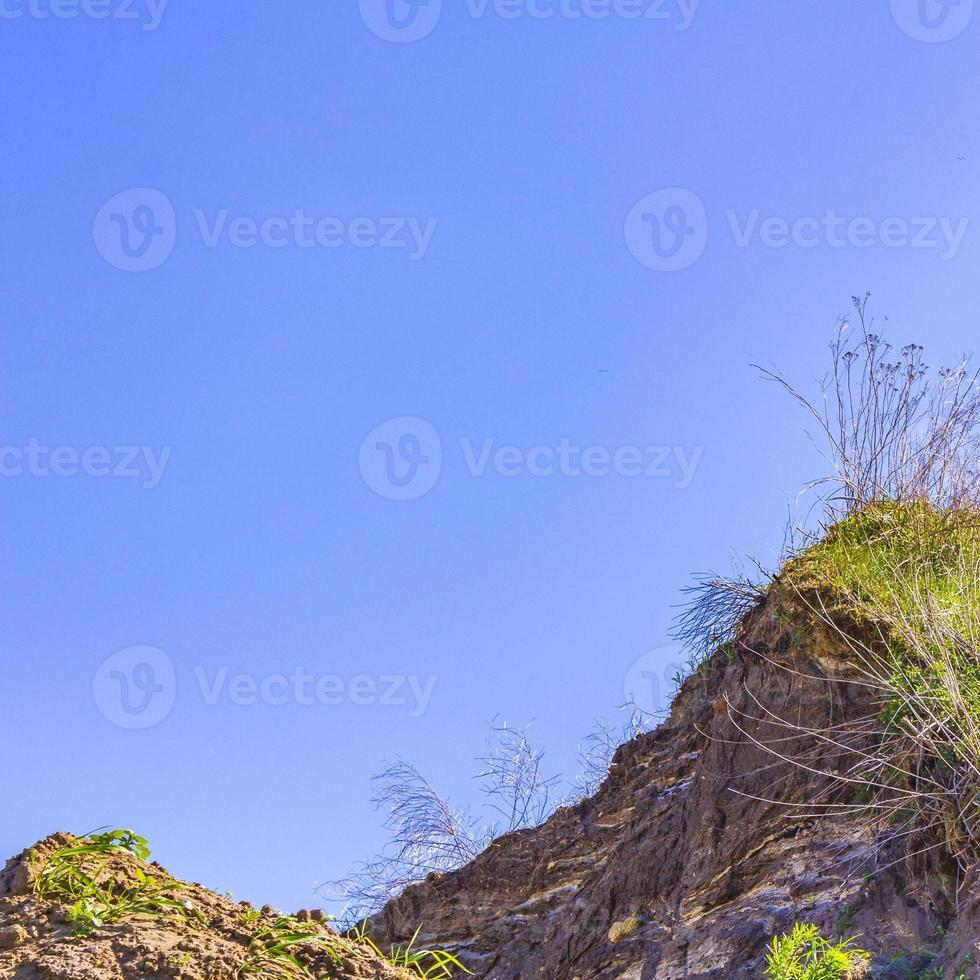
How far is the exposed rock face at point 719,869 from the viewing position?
5273mm

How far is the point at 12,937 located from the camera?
357cm

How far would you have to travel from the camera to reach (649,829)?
736 cm

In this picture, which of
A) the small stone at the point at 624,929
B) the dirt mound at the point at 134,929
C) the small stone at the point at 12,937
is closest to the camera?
the dirt mound at the point at 134,929

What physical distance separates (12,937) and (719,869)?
4318 mm

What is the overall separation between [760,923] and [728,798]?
3.98 feet

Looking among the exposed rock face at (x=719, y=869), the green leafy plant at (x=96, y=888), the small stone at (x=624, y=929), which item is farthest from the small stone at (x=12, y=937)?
the small stone at (x=624, y=929)

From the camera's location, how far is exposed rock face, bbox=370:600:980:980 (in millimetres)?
5273

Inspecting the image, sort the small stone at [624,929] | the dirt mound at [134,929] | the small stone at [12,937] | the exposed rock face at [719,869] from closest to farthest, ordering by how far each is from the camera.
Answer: the dirt mound at [134,929]
the small stone at [12,937]
the exposed rock face at [719,869]
the small stone at [624,929]

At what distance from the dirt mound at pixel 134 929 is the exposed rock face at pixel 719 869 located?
2.76 m

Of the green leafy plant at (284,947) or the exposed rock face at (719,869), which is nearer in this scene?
the green leafy plant at (284,947)

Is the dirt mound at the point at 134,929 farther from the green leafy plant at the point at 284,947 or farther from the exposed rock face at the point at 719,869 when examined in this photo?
the exposed rock face at the point at 719,869

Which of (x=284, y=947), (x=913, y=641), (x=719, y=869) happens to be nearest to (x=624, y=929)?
(x=719, y=869)

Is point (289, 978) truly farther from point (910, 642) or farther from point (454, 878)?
point (454, 878)

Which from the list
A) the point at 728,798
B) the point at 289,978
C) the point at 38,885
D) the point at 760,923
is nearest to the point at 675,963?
the point at 760,923
